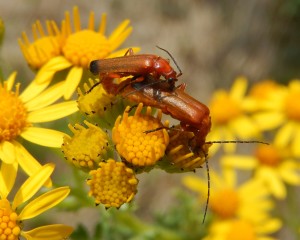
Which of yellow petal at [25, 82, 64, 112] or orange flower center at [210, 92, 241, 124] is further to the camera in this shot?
orange flower center at [210, 92, 241, 124]

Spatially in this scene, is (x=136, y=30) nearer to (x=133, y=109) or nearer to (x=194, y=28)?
(x=194, y=28)

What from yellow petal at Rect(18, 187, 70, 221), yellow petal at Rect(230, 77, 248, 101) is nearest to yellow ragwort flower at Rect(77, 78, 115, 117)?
yellow petal at Rect(18, 187, 70, 221)

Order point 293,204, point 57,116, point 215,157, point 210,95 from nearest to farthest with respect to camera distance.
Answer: point 57,116, point 293,204, point 215,157, point 210,95

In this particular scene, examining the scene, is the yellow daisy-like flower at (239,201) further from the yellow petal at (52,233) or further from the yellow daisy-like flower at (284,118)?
the yellow petal at (52,233)

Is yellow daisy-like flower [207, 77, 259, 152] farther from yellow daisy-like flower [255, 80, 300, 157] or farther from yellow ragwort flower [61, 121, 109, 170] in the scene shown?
yellow ragwort flower [61, 121, 109, 170]

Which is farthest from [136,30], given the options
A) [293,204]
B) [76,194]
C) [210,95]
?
[76,194]

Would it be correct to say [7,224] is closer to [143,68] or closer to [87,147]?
[87,147]
